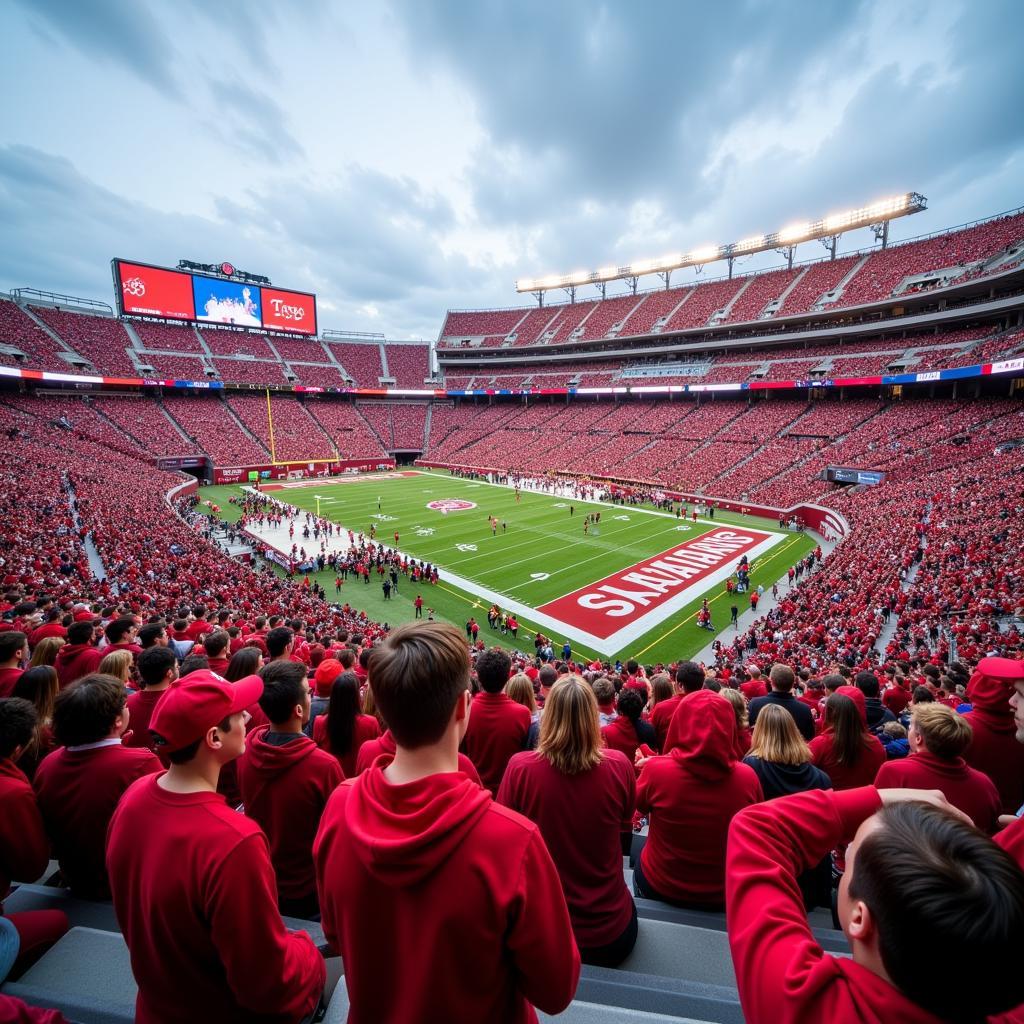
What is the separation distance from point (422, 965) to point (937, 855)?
1325 mm

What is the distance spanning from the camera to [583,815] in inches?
115

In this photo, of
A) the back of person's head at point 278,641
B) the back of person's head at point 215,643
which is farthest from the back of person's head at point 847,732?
the back of person's head at point 215,643

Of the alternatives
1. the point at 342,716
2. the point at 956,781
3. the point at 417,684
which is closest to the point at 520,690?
the point at 342,716

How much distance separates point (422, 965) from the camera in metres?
1.48

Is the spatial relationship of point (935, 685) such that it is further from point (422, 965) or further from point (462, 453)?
point (462, 453)

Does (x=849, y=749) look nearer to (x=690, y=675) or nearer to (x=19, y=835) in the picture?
(x=690, y=675)

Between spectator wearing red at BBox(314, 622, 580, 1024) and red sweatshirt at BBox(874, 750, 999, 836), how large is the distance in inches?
127

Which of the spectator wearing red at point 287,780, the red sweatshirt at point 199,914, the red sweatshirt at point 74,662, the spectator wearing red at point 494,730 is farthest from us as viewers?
the red sweatshirt at point 74,662

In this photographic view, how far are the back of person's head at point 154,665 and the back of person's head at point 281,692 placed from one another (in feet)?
6.83

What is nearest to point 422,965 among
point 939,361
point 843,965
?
point 843,965

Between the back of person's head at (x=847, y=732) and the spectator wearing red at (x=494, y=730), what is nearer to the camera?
the spectator wearing red at (x=494, y=730)

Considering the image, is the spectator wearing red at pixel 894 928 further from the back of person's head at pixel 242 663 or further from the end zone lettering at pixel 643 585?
the end zone lettering at pixel 643 585

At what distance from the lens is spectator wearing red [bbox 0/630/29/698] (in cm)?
517

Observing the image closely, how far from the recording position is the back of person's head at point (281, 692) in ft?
10.4
